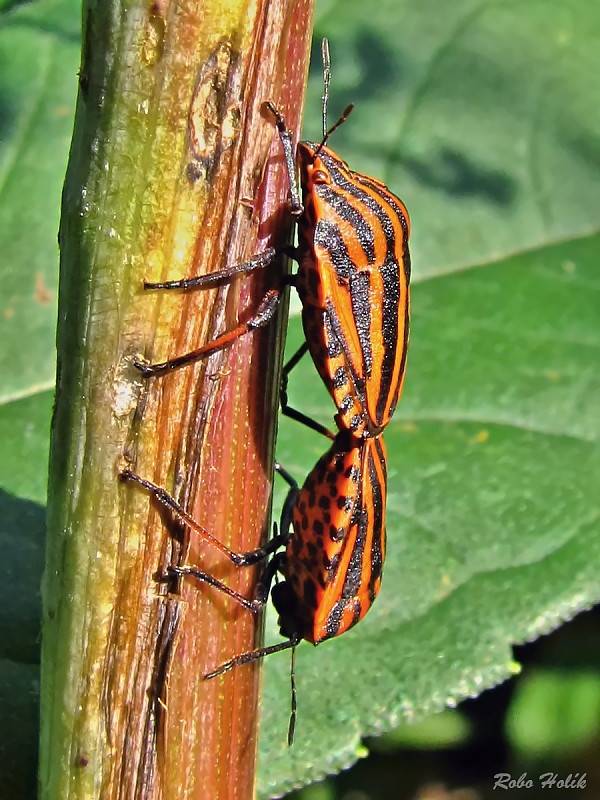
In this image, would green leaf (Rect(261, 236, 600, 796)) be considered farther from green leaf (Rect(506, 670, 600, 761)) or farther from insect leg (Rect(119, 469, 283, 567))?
green leaf (Rect(506, 670, 600, 761))

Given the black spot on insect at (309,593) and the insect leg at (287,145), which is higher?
the insect leg at (287,145)

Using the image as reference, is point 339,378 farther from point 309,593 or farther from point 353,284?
point 309,593

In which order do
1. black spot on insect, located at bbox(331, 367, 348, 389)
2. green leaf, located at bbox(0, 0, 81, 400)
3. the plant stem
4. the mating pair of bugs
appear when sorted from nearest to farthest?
the plant stem, the mating pair of bugs, black spot on insect, located at bbox(331, 367, 348, 389), green leaf, located at bbox(0, 0, 81, 400)

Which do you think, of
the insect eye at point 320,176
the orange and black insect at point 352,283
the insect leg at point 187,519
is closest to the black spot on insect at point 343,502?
the orange and black insect at point 352,283

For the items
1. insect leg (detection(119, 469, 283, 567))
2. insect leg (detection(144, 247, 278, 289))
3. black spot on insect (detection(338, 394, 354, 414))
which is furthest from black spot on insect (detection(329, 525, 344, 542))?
insect leg (detection(144, 247, 278, 289))


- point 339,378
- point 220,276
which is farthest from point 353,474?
point 220,276

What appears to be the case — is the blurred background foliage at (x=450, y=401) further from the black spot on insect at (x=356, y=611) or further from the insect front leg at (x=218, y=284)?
the insect front leg at (x=218, y=284)
